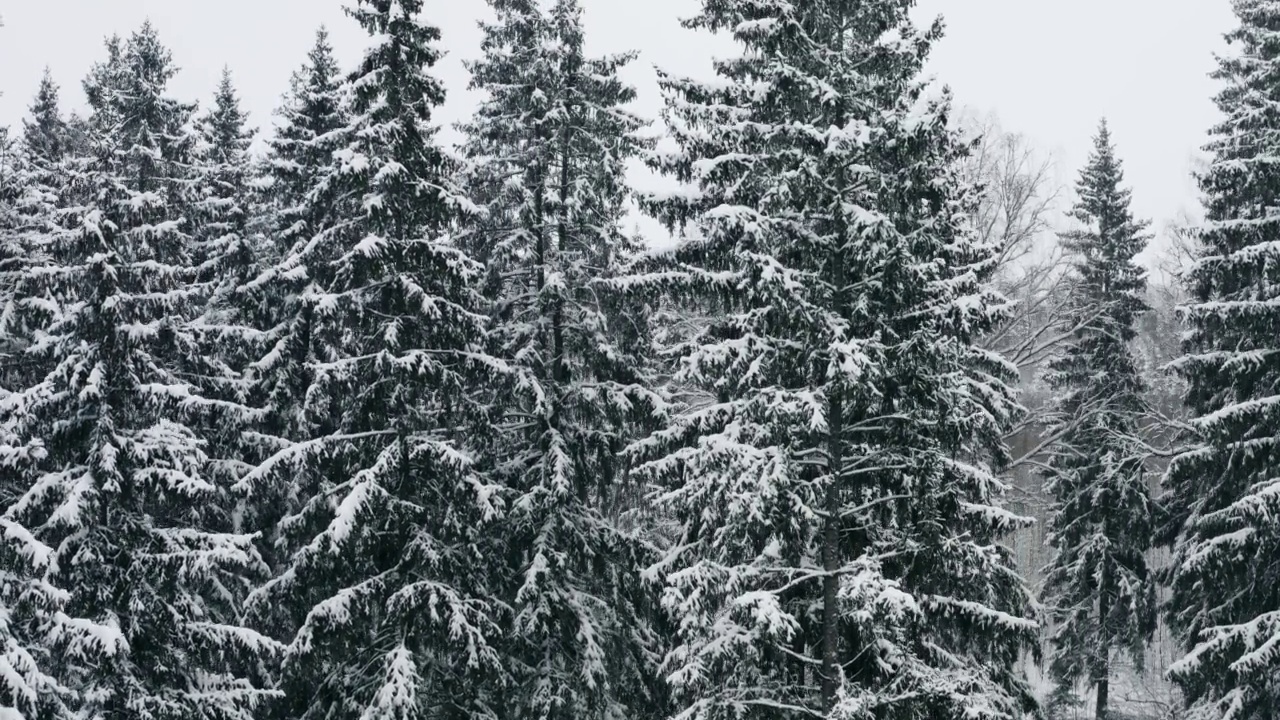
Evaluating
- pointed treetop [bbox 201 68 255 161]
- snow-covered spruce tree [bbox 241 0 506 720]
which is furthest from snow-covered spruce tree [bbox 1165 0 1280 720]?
pointed treetop [bbox 201 68 255 161]

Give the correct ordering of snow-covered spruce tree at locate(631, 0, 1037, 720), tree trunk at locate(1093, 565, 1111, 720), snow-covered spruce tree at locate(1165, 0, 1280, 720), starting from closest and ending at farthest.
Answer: snow-covered spruce tree at locate(631, 0, 1037, 720) < snow-covered spruce tree at locate(1165, 0, 1280, 720) < tree trunk at locate(1093, 565, 1111, 720)

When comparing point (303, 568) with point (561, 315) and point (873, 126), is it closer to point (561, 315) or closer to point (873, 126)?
point (561, 315)

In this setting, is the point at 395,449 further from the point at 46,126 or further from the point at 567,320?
the point at 46,126

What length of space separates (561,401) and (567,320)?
1716 mm

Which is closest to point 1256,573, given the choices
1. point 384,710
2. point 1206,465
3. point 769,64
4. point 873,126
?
point 1206,465

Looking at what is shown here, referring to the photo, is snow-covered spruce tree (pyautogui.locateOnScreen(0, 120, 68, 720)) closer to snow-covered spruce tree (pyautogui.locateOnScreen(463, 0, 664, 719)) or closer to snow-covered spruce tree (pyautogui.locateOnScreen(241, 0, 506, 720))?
snow-covered spruce tree (pyautogui.locateOnScreen(241, 0, 506, 720))

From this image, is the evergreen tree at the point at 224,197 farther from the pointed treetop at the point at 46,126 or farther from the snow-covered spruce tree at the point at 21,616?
the snow-covered spruce tree at the point at 21,616

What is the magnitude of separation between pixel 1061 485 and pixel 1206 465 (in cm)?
906

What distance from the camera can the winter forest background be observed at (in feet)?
40.0

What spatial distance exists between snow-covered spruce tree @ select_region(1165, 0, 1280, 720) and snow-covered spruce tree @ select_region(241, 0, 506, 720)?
494 inches

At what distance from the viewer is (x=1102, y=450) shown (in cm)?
2631

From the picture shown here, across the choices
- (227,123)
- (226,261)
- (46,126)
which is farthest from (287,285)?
(46,126)

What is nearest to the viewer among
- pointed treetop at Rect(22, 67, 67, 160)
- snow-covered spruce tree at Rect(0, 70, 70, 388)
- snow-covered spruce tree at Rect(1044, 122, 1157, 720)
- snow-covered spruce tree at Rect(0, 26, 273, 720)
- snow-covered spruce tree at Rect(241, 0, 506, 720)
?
snow-covered spruce tree at Rect(0, 26, 273, 720)

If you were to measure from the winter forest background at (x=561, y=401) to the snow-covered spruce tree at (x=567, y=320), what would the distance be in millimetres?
89
